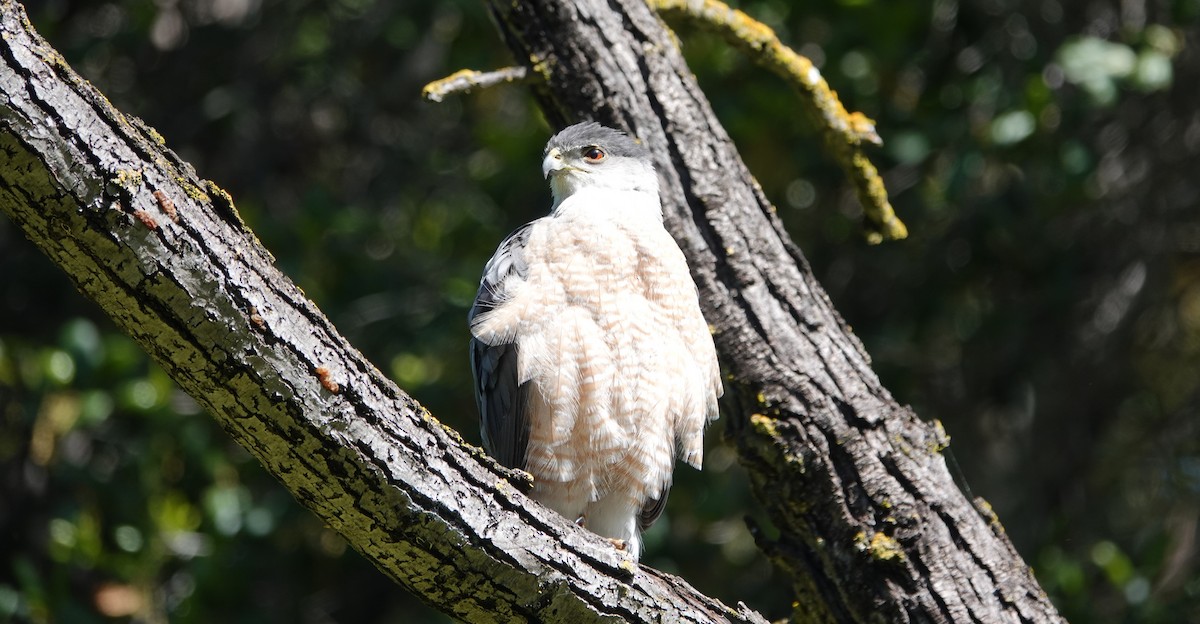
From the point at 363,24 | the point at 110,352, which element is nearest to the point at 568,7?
the point at 110,352

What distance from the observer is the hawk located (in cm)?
370

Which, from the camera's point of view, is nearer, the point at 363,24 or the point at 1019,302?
the point at 1019,302

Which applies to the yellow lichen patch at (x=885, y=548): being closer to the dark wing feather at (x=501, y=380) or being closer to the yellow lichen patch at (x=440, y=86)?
the dark wing feather at (x=501, y=380)

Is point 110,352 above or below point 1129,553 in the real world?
below

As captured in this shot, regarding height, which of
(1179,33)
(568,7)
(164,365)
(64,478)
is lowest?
(64,478)

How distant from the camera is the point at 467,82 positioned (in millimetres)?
3801

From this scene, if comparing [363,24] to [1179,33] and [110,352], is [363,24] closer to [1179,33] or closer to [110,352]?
[110,352]

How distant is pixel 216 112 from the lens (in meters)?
6.82

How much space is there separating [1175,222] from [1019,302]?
897mm

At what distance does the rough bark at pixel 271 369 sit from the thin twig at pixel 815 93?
1.85 meters

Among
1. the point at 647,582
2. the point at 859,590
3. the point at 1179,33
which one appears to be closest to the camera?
the point at 647,582

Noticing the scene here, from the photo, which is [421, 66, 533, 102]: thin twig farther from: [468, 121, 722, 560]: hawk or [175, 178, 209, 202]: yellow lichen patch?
[175, 178, 209, 202]: yellow lichen patch

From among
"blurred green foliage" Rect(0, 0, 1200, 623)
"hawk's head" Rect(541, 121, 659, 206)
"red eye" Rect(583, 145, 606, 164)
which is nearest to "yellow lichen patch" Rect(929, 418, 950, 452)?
"hawk's head" Rect(541, 121, 659, 206)

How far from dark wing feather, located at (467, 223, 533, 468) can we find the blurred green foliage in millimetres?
1598
